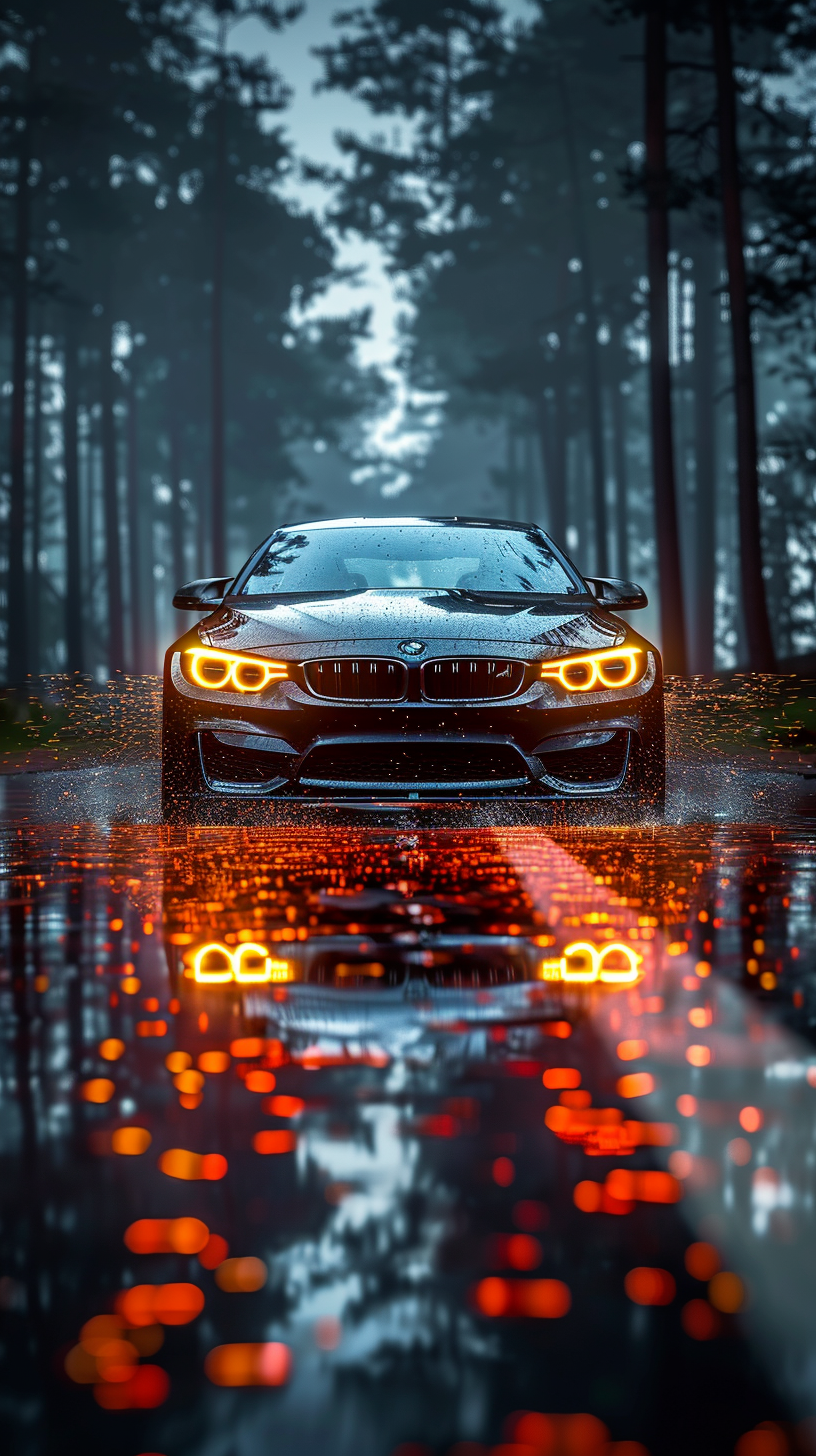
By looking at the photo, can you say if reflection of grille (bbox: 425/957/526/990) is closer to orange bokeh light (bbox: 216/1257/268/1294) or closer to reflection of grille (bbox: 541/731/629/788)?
orange bokeh light (bbox: 216/1257/268/1294)

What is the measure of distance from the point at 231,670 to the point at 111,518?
165 ft

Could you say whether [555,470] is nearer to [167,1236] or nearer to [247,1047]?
[247,1047]

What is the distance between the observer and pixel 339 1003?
452cm

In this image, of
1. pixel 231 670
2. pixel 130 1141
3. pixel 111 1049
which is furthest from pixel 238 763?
pixel 130 1141

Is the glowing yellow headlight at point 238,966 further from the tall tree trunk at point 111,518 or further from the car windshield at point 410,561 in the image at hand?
the tall tree trunk at point 111,518

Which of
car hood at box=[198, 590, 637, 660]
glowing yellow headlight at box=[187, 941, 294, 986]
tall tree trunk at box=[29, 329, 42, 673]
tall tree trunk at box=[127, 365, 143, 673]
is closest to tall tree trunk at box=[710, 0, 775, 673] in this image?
car hood at box=[198, 590, 637, 660]

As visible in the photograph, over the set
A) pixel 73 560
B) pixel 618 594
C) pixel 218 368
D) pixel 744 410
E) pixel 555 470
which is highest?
pixel 218 368

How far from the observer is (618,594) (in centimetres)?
922

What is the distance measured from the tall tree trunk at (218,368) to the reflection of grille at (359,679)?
37.0m

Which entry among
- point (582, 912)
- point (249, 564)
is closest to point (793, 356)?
point (249, 564)

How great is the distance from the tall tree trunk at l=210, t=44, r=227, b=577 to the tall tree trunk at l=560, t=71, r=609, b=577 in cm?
927

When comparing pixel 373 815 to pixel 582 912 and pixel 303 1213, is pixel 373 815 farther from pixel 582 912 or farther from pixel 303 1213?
pixel 303 1213

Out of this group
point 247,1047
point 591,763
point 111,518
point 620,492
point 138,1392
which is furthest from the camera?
point 620,492

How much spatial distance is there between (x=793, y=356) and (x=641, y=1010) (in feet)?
150
